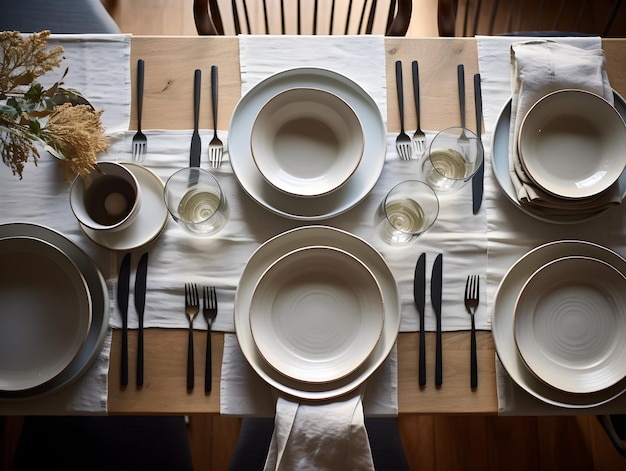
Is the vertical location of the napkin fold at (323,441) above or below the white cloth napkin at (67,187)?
below

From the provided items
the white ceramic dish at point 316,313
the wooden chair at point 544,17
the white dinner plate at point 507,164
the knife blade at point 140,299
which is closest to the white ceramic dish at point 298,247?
the white ceramic dish at point 316,313

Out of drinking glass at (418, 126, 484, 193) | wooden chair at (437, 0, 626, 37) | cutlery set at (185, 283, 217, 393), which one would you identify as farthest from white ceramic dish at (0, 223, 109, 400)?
wooden chair at (437, 0, 626, 37)

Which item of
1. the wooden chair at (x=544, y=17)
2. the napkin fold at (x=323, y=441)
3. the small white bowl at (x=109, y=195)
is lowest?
the napkin fold at (x=323, y=441)

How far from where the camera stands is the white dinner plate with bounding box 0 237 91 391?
2.95 ft

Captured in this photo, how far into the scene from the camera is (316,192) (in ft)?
3.12

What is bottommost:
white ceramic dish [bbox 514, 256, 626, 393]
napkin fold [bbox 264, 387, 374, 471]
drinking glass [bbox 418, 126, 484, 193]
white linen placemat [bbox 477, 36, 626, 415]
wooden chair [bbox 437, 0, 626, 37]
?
napkin fold [bbox 264, 387, 374, 471]

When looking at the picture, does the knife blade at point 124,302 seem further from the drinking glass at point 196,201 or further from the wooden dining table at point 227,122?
the drinking glass at point 196,201

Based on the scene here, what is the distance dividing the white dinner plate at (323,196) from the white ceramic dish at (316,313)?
0.09m

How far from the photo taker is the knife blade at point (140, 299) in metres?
0.92

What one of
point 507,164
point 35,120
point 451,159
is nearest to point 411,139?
point 451,159

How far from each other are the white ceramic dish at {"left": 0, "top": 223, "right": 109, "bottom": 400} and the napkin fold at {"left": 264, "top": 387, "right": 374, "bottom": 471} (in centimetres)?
35

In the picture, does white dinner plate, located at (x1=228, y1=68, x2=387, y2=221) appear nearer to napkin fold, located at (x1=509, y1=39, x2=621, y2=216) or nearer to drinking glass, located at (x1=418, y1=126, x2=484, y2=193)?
drinking glass, located at (x1=418, y1=126, x2=484, y2=193)

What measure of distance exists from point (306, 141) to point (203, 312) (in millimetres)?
365

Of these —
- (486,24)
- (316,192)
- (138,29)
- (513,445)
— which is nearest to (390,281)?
(316,192)
